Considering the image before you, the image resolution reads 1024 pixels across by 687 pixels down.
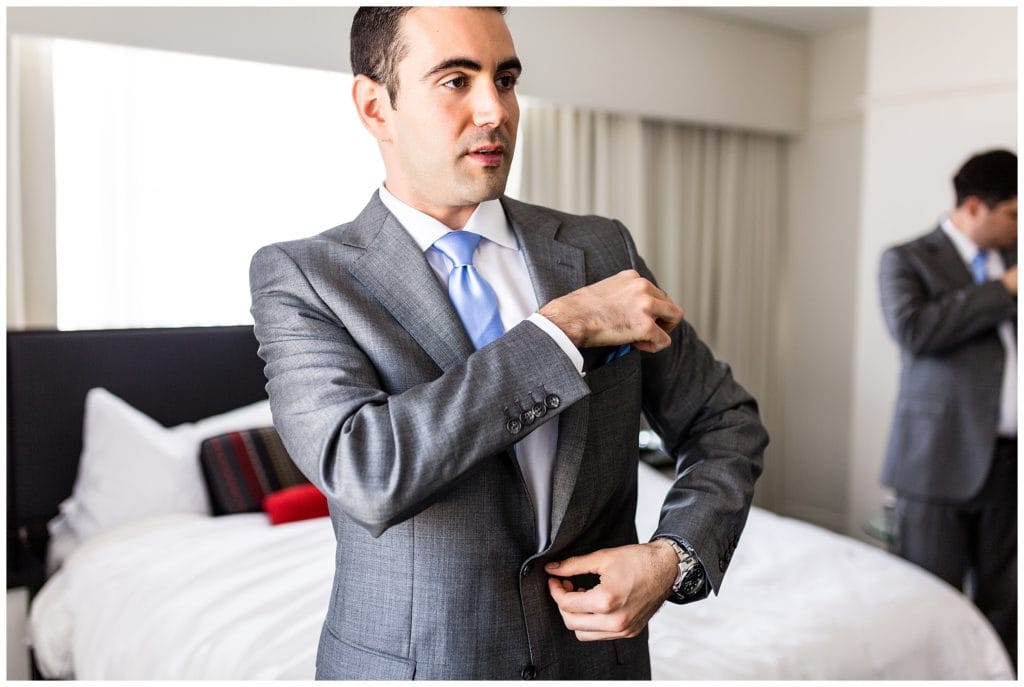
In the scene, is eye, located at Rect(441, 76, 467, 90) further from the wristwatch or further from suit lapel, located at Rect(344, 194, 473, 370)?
the wristwatch

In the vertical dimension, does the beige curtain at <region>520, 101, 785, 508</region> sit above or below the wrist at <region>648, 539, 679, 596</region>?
above

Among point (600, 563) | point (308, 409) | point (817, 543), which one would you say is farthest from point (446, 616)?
point (817, 543)

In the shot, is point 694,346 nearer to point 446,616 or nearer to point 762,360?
point 446,616

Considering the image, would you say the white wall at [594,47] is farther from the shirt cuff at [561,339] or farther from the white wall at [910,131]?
the shirt cuff at [561,339]

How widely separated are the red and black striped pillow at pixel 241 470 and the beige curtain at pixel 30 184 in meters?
0.72

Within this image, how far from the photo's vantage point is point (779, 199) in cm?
543

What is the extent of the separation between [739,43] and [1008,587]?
9.73 ft

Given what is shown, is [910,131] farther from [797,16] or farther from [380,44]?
[380,44]

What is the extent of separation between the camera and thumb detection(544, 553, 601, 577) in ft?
3.41

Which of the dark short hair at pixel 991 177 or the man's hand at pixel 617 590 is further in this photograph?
the dark short hair at pixel 991 177

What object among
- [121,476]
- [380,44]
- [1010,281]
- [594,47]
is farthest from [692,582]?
[594,47]

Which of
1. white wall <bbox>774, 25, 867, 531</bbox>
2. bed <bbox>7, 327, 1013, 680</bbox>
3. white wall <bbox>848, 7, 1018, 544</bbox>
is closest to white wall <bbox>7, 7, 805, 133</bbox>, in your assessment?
white wall <bbox>774, 25, 867, 531</bbox>

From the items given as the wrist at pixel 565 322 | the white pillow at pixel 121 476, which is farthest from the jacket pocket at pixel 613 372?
the white pillow at pixel 121 476

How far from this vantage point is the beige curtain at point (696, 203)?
4301 mm
